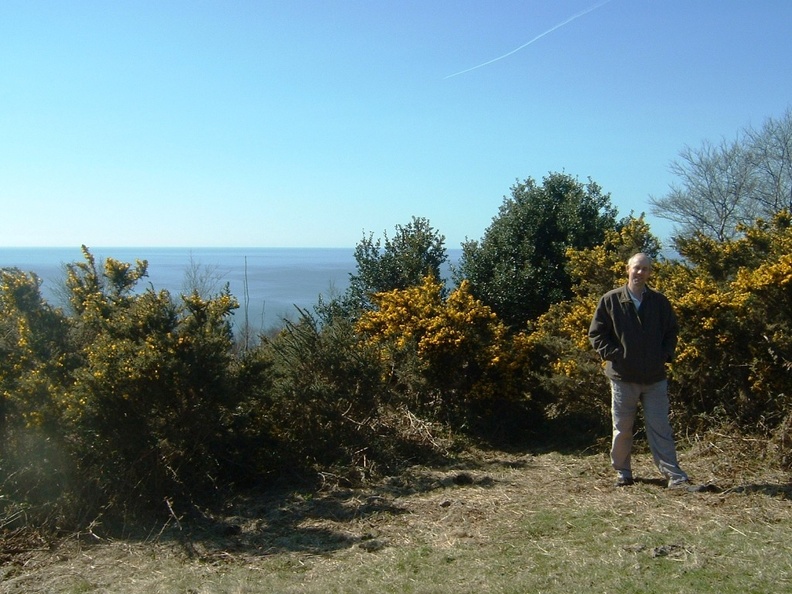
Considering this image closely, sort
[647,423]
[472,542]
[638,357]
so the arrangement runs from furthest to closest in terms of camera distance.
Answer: [647,423], [638,357], [472,542]

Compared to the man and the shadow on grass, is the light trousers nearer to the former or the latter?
the man

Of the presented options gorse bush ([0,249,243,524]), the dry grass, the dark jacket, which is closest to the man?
the dark jacket

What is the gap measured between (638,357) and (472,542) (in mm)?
2119

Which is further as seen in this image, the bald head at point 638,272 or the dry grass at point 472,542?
the bald head at point 638,272

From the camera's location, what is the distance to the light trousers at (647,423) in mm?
6586

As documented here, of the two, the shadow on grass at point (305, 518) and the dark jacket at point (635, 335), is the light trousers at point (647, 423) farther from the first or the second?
the shadow on grass at point (305, 518)

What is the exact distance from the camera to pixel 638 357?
6566 millimetres

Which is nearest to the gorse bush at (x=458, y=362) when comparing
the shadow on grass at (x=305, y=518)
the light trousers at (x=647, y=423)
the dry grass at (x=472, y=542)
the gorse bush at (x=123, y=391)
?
the shadow on grass at (x=305, y=518)

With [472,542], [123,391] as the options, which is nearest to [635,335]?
[472,542]

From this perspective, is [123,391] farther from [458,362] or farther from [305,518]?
[458,362]

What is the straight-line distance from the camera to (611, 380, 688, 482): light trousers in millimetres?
6586

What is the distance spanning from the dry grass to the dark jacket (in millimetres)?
989

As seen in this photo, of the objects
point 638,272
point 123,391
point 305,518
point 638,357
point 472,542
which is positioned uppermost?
point 638,272

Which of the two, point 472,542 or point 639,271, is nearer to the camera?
point 472,542
